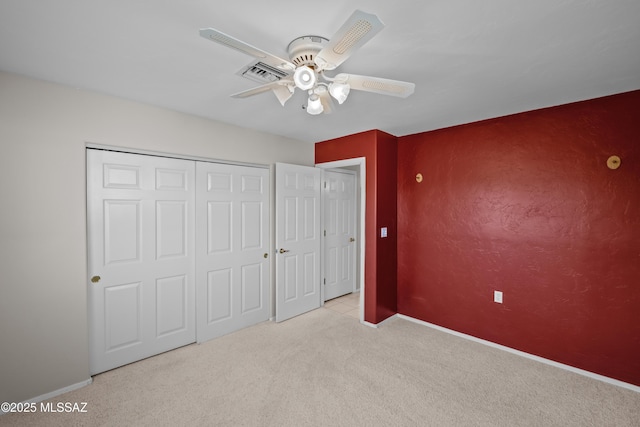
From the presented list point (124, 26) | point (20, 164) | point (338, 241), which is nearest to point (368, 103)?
point (124, 26)

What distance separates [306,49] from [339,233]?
3.14 metres

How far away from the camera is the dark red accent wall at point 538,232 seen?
2248 millimetres

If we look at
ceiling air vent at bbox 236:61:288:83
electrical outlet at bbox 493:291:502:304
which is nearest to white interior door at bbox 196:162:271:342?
ceiling air vent at bbox 236:61:288:83

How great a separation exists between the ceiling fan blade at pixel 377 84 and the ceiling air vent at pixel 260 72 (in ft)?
1.63

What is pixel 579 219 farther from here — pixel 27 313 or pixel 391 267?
pixel 27 313

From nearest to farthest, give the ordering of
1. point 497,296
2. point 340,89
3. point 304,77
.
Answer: point 304,77 → point 340,89 → point 497,296

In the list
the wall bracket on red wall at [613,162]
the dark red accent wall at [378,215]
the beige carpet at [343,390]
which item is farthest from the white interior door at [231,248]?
the wall bracket on red wall at [613,162]

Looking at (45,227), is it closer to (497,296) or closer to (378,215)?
(378,215)

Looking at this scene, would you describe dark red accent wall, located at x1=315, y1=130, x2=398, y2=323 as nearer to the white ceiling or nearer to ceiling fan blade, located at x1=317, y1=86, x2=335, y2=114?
the white ceiling

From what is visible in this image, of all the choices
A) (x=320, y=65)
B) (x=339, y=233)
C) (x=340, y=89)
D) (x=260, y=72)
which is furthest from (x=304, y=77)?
(x=339, y=233)

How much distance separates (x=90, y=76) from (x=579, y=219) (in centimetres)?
413

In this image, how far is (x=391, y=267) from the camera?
356 centimetres

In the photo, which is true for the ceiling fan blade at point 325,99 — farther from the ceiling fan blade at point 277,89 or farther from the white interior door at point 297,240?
the white interior door at point 297,240

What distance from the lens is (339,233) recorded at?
172 inches
